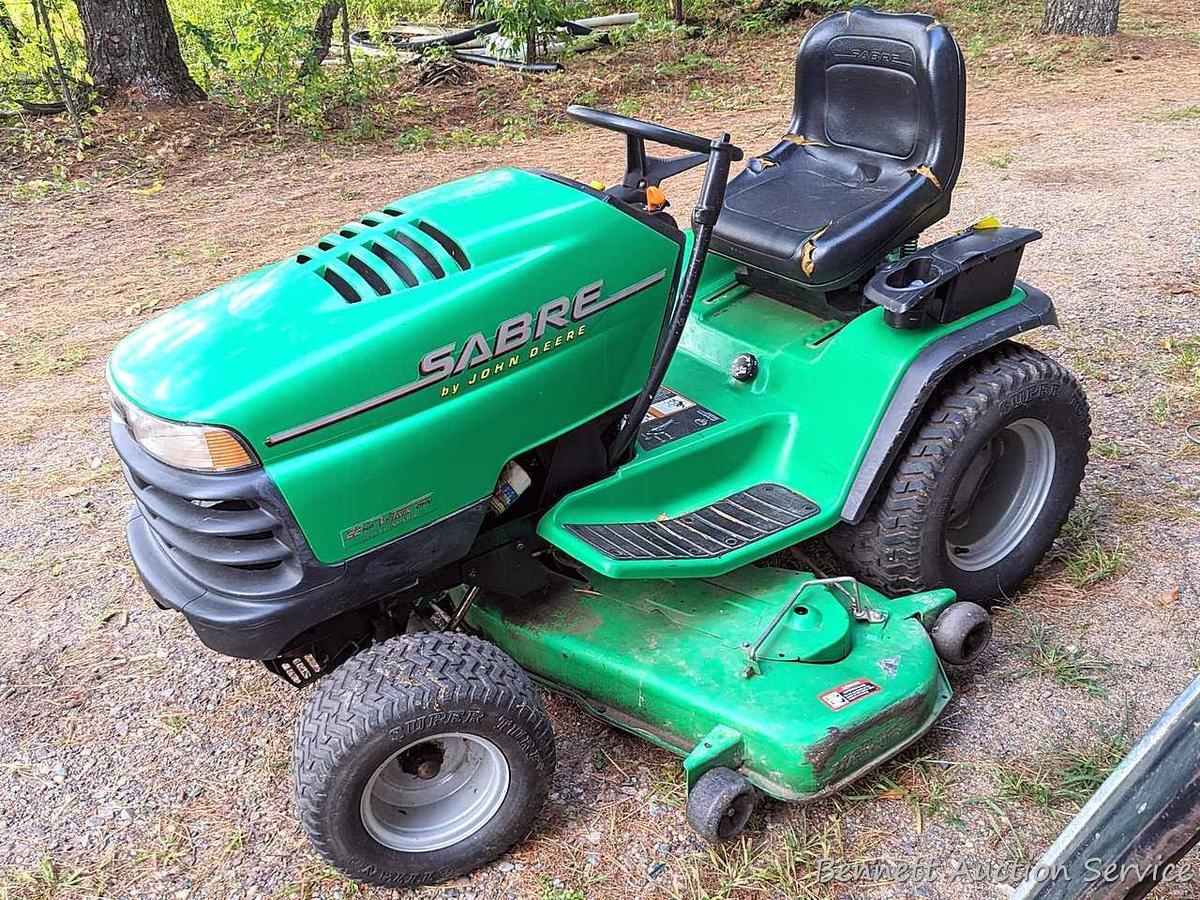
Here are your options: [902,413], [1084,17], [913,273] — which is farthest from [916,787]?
[1084,17]

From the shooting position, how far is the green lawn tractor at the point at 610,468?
7.18ft

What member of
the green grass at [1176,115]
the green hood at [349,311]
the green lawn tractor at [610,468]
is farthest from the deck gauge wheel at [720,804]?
the green grass at [1176,115]

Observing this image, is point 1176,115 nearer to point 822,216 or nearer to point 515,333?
point 822,216

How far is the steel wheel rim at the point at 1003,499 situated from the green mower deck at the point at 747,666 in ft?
1.28

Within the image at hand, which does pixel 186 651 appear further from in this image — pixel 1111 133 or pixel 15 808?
pixel 1111 133

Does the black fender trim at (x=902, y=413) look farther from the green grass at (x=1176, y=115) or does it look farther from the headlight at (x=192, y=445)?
A: the green grass at (x=1176, y=115)

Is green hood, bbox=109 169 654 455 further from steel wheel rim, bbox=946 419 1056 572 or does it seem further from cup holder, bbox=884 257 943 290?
steel wheel rim, bbox=946 419 1056 572

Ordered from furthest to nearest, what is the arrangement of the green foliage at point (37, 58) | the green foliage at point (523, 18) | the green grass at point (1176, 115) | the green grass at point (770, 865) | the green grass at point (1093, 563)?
the green foliage at point (523, 18)
the green foliage at point (37, 58)
the green grass at point (1176, 115)
the green grass at point (1093, 563)
the green grass at point (770, 865)

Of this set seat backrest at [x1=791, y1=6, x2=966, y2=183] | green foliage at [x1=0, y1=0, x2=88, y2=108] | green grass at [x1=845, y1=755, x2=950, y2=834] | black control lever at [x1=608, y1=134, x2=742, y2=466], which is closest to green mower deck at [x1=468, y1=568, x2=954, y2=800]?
green grass at [x1=845, y1=755, x2=950, y2=834]

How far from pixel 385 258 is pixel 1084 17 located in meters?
9.28

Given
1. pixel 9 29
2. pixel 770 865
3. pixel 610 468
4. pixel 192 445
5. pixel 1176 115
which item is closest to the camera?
pixel 192 445

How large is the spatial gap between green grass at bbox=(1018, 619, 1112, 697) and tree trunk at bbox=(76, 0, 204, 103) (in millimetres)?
7405

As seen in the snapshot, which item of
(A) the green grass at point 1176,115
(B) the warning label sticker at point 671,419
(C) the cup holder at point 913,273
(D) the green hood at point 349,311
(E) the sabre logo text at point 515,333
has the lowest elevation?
(A) the green grass at point 1176,115

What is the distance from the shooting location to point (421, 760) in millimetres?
2363
